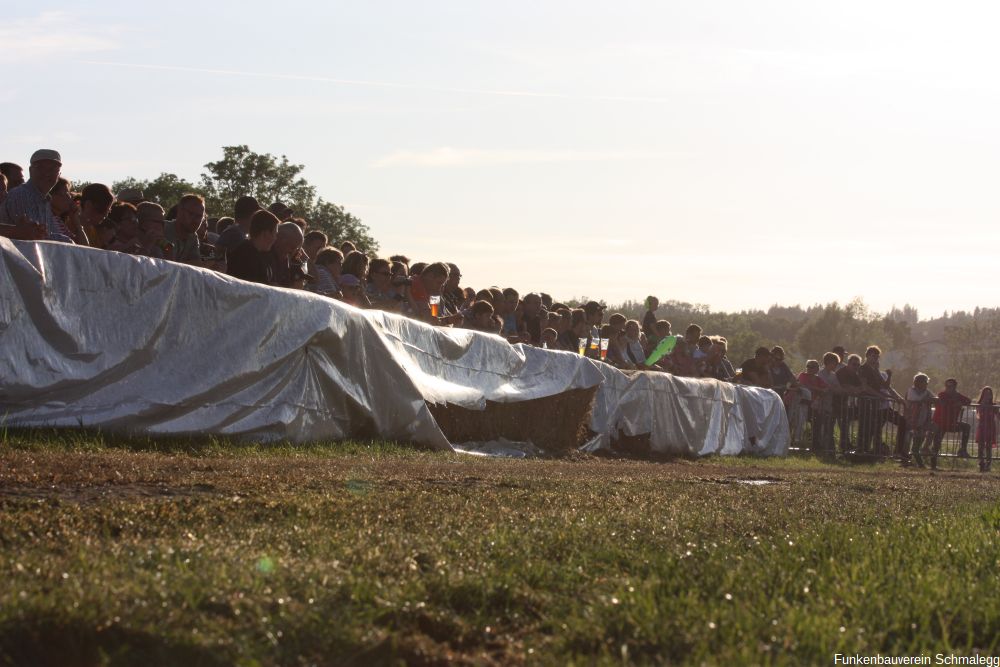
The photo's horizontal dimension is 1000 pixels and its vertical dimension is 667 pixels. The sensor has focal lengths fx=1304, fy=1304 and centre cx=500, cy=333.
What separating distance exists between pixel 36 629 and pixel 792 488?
856 cm

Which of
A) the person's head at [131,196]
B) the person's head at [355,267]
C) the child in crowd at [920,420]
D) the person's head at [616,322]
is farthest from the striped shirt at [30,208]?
the child in crowd at [920,420]

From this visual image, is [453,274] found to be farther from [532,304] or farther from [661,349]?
[661,349]

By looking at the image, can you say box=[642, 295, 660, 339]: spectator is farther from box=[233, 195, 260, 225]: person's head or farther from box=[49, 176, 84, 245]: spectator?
box=[49, 176, 84, 245]: spectator

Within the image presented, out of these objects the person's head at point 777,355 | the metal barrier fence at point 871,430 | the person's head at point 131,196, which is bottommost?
the metal barrier fence at point 871,430

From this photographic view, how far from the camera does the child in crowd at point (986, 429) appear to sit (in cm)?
2664

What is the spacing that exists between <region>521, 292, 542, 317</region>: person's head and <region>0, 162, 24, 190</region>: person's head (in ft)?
29.3

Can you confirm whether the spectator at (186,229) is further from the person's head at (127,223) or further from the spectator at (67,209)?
the spectator at (67,209)

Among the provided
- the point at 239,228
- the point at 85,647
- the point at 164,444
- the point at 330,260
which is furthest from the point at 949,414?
the point at 85,647

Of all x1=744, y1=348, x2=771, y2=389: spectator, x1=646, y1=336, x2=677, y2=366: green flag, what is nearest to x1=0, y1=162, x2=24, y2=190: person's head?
x1=646, y1=336, x2=677, y2=366: green flag

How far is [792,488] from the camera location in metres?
11.6

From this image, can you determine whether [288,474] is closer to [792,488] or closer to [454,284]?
[792,488]

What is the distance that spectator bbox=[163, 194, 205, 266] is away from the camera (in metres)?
12.7

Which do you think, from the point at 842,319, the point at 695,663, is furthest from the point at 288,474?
the point at 842,319

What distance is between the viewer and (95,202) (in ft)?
39.1
